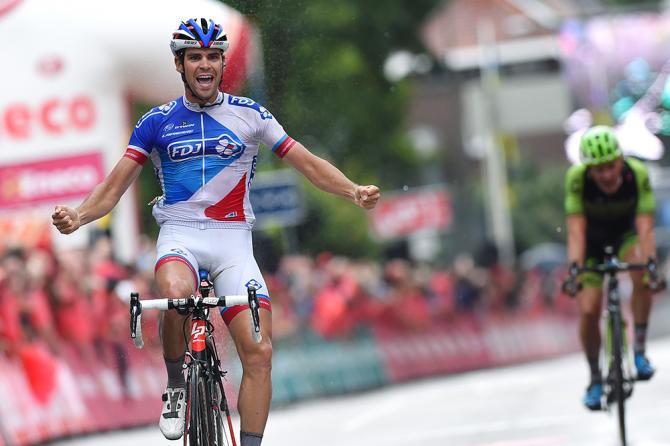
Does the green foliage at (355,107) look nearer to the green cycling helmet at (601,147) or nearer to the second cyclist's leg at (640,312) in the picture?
the second cyclist's leg at (640,312)

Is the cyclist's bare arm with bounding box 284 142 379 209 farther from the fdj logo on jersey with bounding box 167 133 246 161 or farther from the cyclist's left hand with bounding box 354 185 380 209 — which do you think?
the fdj logo on jersey with bounding box 167 133 246 161

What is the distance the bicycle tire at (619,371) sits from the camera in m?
10.8

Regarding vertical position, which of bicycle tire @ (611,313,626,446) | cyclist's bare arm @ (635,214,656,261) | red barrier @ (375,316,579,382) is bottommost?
red barrier @ (375,316,579,382)

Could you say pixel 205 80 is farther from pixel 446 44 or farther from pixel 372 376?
pixel 446 44

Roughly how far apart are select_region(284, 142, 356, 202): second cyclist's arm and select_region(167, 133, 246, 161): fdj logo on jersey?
34 centimetres

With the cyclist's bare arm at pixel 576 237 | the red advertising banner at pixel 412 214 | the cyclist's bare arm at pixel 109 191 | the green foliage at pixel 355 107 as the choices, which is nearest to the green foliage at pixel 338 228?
the green foliage at pixel 355 107

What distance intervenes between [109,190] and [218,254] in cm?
66

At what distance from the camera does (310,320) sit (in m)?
19.7

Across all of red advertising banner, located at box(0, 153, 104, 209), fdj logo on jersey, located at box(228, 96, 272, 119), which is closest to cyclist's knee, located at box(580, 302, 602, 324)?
fdj logo on jersey, located at box(228, 96, 272, 119)

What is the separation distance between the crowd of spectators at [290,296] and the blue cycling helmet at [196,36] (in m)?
6.32

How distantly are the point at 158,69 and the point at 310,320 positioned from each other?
6454 mm

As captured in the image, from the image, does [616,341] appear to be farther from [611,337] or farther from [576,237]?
[576,237]

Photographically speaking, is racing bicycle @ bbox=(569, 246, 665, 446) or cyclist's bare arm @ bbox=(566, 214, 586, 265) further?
cyclist's bare arm @ bbox=(566, 214, 586, 265)

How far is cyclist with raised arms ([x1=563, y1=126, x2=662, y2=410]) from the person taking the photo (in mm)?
10992
